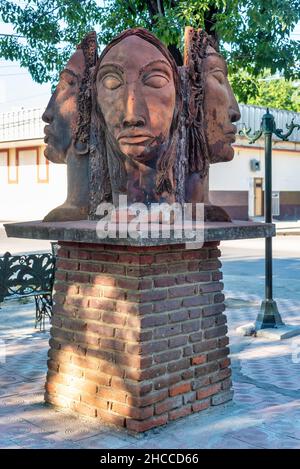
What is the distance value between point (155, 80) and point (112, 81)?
1.06 ft

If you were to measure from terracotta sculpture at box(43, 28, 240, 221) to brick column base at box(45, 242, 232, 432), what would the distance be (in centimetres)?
46

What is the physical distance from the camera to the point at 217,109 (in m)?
4.85

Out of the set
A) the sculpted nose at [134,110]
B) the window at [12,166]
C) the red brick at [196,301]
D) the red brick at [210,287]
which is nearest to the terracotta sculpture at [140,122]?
the sculpted nose at [134,110]

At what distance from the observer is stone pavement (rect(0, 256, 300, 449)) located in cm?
419

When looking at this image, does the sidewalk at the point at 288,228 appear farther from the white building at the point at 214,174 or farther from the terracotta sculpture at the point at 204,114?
the terracotta sculpture at the point at 204,114

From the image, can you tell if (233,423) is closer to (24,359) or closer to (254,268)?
(24,359)

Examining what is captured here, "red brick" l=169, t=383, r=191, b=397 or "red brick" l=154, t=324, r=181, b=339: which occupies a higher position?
"red brick" l=154, t=324, r=181, b=339

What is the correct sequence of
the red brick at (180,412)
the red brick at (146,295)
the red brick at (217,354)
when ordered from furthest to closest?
the red brick at (217,354), the red brick at (180,412), the red brick at (146,295)

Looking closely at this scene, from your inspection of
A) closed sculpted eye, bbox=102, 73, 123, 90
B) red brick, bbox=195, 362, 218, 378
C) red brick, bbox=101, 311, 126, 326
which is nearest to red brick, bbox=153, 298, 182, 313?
red brick, bbox=101, 311, 126, 326

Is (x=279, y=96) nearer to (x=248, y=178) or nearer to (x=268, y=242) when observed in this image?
(x=248, y=178)

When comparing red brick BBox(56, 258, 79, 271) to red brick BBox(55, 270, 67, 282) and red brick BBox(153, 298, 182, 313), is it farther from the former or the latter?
red brick BBox(153, 298, 182, 313)

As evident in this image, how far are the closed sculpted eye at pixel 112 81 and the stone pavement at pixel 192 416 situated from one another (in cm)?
248

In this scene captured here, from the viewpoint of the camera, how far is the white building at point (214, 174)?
27547 millimetres

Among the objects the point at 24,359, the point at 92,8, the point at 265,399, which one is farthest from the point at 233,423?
the point at 92,8
